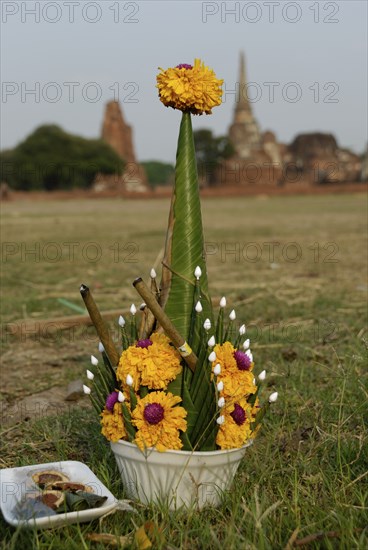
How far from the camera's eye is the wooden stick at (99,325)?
2064 millimetres

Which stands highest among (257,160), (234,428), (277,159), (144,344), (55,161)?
(277,159)

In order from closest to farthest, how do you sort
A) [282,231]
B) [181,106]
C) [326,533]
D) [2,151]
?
[326,533] < [181,106] < [282,231] < [2,151]

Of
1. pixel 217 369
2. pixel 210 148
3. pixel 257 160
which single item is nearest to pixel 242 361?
pixel 217 369

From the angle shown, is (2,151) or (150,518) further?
(2,151)

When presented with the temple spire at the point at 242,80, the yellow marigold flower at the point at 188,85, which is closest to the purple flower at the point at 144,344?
the yellow marigold flower at the point at 188,85

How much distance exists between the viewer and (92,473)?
218 cm

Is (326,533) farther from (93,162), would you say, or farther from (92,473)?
(93,162)

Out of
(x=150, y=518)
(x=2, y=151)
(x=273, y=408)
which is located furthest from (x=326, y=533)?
(x=2, y=151)

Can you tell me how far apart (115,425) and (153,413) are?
0.50ft

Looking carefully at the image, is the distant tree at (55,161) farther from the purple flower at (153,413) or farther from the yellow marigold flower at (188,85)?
the purple flower at (153,413)

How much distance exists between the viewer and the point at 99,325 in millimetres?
2129

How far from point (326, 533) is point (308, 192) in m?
48.0

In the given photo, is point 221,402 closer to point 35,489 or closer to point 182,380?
point 182,380

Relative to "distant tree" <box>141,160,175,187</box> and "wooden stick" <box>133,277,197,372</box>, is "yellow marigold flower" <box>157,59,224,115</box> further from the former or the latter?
"distant tree" <box>141,160,175,187</box>
